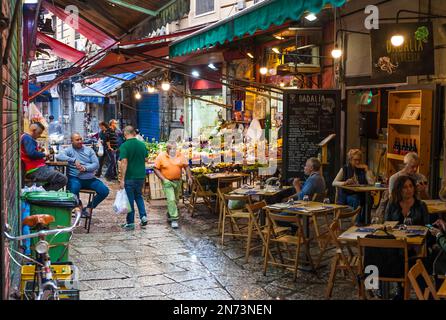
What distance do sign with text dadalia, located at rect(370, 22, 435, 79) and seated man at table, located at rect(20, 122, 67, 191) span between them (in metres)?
5.67

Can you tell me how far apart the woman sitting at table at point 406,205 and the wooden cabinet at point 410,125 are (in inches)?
117

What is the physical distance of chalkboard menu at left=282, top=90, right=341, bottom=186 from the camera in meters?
13.0

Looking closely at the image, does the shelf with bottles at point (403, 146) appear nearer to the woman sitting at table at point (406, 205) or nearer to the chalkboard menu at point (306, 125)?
the chalkboard menu at point (306, 125)

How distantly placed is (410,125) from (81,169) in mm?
6038

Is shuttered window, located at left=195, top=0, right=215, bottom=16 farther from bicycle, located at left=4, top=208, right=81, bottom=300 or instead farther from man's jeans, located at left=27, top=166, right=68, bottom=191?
bicycle, located at left=4, top=208, right=81, bottom=300

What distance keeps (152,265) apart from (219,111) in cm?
1315

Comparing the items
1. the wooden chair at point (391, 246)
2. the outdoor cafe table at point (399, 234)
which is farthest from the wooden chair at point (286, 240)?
the wooden chair at point (391, 246)

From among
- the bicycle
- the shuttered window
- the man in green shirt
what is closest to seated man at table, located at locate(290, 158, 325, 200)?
the man in green shirt

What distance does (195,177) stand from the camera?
1253cm

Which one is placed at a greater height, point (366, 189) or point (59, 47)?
point (59, 47)

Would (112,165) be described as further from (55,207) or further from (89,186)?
(55,207)

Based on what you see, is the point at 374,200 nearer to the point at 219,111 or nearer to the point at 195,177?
the point at 195,177

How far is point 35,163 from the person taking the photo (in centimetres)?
966

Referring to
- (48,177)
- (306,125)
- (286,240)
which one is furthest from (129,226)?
(306,125)
